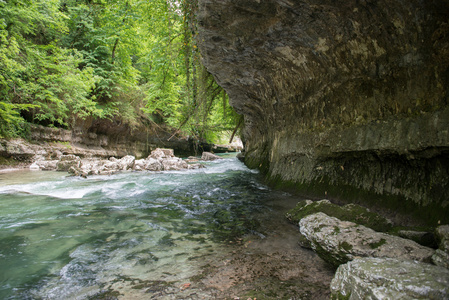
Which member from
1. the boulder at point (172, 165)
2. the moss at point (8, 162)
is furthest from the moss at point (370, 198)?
the moss at point (8, 162)

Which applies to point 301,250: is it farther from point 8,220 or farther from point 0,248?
point 8,220

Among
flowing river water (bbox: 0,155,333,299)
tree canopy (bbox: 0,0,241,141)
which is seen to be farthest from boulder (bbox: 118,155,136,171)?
flowing river water (bbox: 0,155,333,299)

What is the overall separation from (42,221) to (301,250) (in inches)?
→ 186

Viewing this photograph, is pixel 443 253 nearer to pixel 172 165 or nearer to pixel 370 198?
pixel 370 198

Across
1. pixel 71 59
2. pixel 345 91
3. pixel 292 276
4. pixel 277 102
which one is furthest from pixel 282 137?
pixel 71 59

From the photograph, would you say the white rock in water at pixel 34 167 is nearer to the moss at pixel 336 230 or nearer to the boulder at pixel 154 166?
the boulder at pixel 154 166

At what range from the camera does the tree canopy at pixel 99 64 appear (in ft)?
28.5

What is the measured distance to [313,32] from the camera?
13.9 ft

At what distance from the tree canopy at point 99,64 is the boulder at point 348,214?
507 cm

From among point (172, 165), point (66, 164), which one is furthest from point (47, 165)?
point (172, 165)

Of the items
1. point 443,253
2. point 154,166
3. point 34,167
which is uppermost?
point 443,253

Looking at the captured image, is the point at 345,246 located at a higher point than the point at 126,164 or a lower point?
higher

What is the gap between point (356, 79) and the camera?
4.23m

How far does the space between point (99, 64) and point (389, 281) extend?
1986 cm
